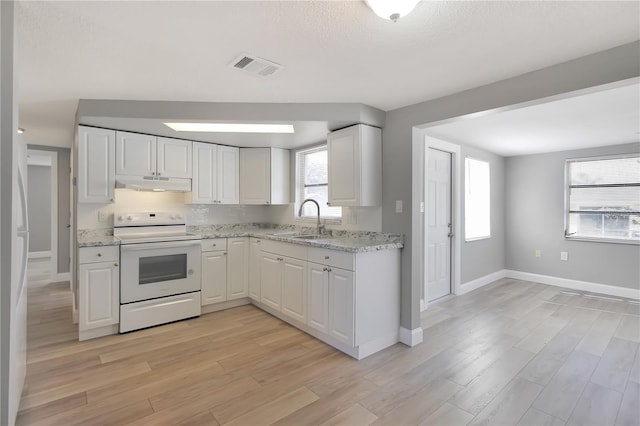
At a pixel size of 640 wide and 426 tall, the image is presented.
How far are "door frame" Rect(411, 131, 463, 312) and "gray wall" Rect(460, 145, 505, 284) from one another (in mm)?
184

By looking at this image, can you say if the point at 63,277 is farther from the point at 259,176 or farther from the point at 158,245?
the point at 259,176

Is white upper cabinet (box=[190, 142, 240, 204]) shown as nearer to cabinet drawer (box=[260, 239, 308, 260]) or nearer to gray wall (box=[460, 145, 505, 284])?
cabinet drawer (box=[260, 239, 308, 260])

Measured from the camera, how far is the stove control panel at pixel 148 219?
3543 millimetres

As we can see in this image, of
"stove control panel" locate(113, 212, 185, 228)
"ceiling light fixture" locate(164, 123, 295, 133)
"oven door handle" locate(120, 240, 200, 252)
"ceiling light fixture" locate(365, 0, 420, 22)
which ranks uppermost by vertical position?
"ceiling light fixture" locate(365, 0, 420, 22)

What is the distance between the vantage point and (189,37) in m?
1.78

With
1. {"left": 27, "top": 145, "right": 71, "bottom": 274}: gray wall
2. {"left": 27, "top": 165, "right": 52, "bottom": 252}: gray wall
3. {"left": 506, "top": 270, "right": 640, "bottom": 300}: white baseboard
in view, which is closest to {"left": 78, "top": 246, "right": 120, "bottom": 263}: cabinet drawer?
{"left": 27, "top": 145, "right": 71, "bottom": 274}: gray wall

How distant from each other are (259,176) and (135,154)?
4.86 ft

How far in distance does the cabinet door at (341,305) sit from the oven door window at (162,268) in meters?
1.80

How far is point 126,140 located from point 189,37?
2.09 meters

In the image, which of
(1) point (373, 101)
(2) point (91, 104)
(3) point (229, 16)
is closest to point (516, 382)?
(1) point (373, 101)

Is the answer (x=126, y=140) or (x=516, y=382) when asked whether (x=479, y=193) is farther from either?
(x=126, y=140)

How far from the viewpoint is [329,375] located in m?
2.40

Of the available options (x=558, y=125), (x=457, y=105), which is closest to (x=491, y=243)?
(x=558, y=125)

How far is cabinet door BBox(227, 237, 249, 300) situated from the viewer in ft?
12.9
